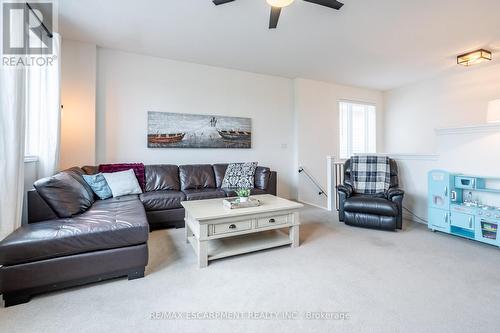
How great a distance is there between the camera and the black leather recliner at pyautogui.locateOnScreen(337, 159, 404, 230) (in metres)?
3.17

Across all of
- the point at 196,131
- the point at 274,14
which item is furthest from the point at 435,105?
the point at 196,131

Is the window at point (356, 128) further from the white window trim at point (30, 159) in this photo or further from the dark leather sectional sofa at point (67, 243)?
the white window trim at point (30, 159)

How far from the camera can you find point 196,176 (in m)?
4.11

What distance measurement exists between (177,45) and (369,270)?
3875 mm

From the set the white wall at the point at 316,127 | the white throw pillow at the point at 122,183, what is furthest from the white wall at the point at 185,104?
the white throw pillow at the point at 122,183

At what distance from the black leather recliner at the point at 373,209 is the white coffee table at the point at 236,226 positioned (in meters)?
1.16

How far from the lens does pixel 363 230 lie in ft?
10.8

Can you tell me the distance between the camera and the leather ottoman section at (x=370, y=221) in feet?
10.4

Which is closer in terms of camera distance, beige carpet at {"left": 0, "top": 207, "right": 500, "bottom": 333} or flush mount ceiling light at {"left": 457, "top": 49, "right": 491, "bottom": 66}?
beige carpet at {"left": 0, "top": 207, "right": 500, "bottom": 333}

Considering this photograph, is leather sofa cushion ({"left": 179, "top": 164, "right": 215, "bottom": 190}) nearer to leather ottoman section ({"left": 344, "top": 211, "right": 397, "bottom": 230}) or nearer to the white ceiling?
the white ceiling

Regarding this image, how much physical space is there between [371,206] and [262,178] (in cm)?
172

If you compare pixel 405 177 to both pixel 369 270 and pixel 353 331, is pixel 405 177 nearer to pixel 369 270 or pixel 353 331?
pixel 369 270

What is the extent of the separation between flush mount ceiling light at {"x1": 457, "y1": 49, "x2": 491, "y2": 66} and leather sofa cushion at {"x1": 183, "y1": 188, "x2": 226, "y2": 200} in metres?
4.48

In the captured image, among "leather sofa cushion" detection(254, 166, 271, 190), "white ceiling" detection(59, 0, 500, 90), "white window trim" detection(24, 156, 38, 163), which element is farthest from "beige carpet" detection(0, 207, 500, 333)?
"white ceiling" detection(59, 0, 500, 90)
